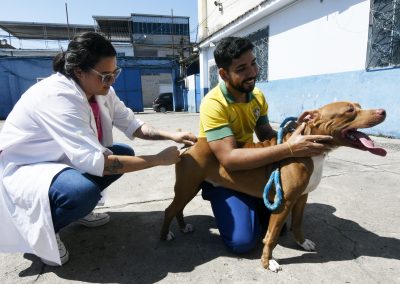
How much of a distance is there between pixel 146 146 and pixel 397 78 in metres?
5.36

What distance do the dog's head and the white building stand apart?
523 cm

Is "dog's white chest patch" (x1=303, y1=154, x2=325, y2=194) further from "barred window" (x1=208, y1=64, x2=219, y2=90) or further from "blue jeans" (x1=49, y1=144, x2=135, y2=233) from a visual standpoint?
"barred window" (x1=208, y1=64, x2=219, y2=90)

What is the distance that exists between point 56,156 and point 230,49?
1.43 metres

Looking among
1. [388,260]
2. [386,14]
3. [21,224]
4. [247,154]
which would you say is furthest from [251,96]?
[386,14]

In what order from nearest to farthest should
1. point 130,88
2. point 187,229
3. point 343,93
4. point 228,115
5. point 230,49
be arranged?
point 230,49
point 228,115
point 187,229
point 343,93
point 130,88

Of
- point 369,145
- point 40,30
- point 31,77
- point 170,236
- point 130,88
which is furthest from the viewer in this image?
point 40,30

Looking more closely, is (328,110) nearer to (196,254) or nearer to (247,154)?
(247,154)

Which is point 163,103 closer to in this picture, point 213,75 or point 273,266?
point 213,75

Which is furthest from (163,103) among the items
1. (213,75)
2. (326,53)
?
(326,53)

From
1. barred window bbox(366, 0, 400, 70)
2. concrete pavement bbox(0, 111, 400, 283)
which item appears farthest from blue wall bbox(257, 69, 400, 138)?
concrete pavement bbox(0, 111, 400, 283)

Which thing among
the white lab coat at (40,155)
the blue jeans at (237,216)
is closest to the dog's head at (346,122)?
the blue jeans at (237,216)

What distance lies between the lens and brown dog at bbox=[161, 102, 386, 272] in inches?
77.1

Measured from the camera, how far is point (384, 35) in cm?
641

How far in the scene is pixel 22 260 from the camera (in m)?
2.24
